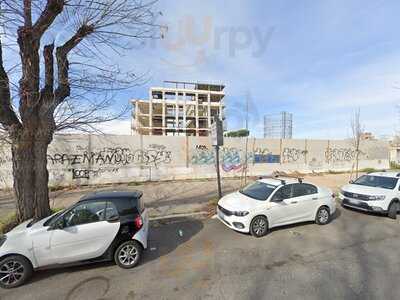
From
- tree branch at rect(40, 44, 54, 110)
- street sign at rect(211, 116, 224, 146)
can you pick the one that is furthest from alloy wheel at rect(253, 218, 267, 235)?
tree branch at rect(40, 44, 54, 110)

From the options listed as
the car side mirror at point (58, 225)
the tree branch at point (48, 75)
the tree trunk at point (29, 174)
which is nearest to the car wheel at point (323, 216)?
the car side mirror at point (58, 225)

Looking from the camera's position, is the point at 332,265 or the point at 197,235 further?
the point at 197,235

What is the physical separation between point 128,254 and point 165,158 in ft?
33.3

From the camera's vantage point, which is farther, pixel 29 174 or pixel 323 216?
pixel 323 216

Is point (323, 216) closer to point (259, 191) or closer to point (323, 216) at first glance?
point (323, 216)

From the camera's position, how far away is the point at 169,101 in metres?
60.7

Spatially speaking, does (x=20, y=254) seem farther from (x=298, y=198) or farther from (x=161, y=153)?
(x=161, y=153)

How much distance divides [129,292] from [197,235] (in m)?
2.70

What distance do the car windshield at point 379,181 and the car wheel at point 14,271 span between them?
10.1 m

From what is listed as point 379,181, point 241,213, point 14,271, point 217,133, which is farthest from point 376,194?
point 14,271

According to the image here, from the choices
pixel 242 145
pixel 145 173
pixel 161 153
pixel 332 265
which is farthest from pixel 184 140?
pixel 332 265

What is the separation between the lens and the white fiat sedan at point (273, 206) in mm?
6129

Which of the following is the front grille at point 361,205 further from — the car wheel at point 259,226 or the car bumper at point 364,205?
the car wheel at point 259,226

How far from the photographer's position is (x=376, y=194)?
7.69 m
